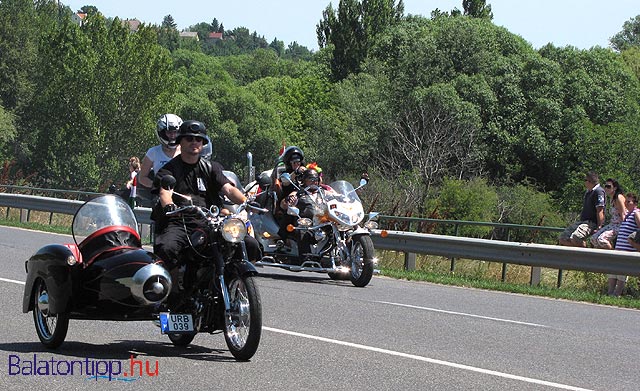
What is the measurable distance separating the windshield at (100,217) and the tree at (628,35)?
14451 cm

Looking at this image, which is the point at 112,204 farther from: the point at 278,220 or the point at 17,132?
the point at 17,132

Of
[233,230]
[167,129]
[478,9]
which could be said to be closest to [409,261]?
[167,129]

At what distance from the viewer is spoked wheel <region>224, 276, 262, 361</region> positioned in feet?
27.7

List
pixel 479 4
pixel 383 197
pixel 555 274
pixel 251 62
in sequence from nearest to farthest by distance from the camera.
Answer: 1. pixel 555 274
2. pixel 383 197
3. pixel 479 4
4. pixel 251 62

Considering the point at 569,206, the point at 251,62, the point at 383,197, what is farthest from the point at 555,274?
the point at 251,62

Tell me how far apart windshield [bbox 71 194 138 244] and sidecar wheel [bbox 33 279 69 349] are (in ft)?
1.71

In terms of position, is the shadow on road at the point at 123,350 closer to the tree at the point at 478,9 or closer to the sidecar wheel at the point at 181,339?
the sidecar wheel at the point at 181,339

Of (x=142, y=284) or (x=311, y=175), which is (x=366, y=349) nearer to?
(x=142, y=284)

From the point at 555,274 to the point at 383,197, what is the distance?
20.7 m

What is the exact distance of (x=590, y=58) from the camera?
228 ft

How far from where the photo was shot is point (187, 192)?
9383mm

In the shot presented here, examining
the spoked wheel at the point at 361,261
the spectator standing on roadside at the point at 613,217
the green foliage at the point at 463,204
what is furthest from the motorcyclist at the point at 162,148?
the green foliage at the point at 463,204

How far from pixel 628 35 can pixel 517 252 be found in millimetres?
138199

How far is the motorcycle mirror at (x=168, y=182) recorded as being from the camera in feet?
27.9
